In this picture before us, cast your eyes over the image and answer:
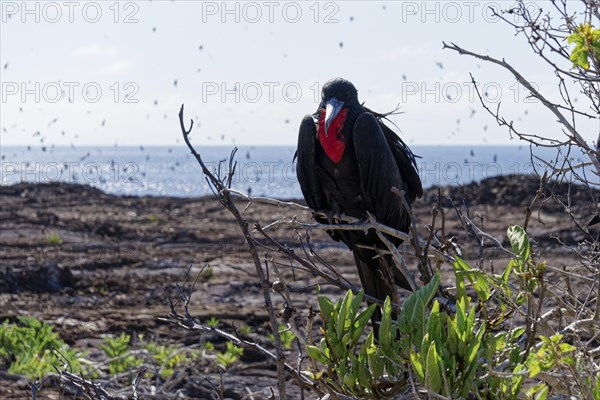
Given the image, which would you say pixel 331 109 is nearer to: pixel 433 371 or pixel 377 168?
pixel 377 168

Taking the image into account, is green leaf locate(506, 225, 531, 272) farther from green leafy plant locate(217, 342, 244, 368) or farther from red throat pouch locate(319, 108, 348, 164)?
green leafy plant locate(217, 342, 244, 368)

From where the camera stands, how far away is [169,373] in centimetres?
480

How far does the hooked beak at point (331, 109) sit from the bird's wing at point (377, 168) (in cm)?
8

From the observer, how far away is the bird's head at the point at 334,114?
3242 millimetres

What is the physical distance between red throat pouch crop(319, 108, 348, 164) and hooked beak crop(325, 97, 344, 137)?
22mm

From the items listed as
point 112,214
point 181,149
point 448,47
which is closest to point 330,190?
point 448,47

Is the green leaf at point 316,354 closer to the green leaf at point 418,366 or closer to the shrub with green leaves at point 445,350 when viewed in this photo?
the shrub with green leaves at point 445,350

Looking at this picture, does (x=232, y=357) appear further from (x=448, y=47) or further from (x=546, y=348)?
(x=546, y=348)

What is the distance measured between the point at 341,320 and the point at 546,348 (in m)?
0.36

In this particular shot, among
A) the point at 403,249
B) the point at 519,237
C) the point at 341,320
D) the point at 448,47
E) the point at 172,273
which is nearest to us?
the point at 341,320

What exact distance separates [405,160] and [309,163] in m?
0.36

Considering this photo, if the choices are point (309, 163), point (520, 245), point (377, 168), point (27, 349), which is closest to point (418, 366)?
point (520, 245)

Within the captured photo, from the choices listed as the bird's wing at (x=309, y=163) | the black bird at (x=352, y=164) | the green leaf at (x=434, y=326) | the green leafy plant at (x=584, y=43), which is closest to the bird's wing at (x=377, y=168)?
the black bird at (x=352, y=164)

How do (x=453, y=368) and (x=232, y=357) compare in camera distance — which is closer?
(x=453, y=368)
